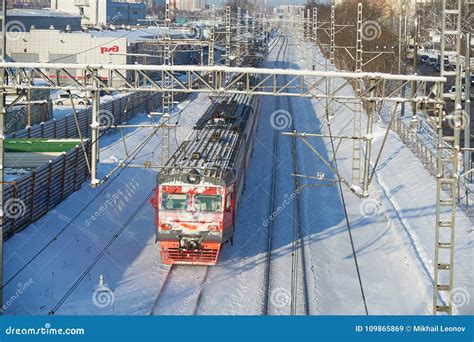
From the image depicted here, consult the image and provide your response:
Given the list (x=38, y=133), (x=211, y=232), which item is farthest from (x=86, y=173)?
(x=211, y=232)

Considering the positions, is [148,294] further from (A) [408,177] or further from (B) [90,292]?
(A) [408,177]

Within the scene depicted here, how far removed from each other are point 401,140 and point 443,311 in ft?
59.4

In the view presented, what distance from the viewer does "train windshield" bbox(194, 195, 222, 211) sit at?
14109 millimetres

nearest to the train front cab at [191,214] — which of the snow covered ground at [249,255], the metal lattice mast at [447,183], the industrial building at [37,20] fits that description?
the snow covered ground at [249,255]

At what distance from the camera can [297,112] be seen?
1580 inches
